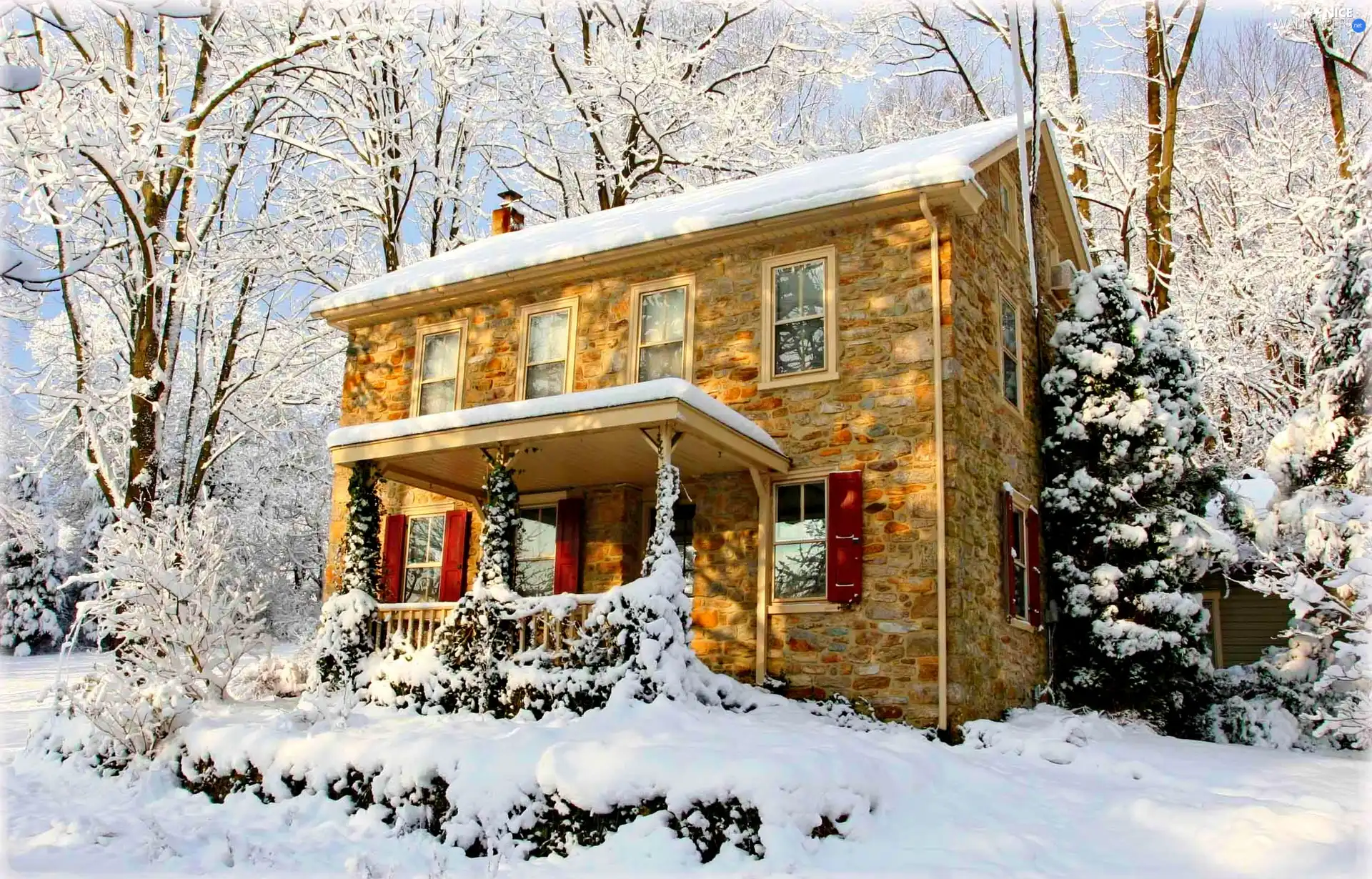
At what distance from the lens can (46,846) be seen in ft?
22.8

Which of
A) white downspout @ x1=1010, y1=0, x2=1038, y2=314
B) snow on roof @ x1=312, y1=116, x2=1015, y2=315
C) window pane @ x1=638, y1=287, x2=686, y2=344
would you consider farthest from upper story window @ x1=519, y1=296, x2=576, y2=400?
white downspout @ x1=1010, y1=0, x2=1038, y2=314

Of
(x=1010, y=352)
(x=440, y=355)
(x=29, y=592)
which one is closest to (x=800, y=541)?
(x=1010, y=352)

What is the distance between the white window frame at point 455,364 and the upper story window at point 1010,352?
20.6ft

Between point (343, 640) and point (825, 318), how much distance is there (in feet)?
18.7

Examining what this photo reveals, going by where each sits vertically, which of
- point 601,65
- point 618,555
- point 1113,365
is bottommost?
point 618,555

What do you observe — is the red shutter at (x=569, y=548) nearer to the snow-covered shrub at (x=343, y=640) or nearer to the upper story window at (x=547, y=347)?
the upper story window at (x=547, y=347)

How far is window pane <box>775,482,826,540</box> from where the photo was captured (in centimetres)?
1027

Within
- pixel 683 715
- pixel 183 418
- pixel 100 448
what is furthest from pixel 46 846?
pixel 183 418

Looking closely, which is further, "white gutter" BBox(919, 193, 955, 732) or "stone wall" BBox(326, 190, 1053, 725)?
"stone wall" BBox(326, 190, 1053, 725)

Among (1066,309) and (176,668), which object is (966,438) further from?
(176,668)

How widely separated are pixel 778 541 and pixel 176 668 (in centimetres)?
567

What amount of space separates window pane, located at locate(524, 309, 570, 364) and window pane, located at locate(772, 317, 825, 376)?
2699mm

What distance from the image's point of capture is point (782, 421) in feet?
34.8

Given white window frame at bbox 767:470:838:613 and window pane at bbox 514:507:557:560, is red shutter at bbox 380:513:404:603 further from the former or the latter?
white window frame at bbox 767:470:838:613
